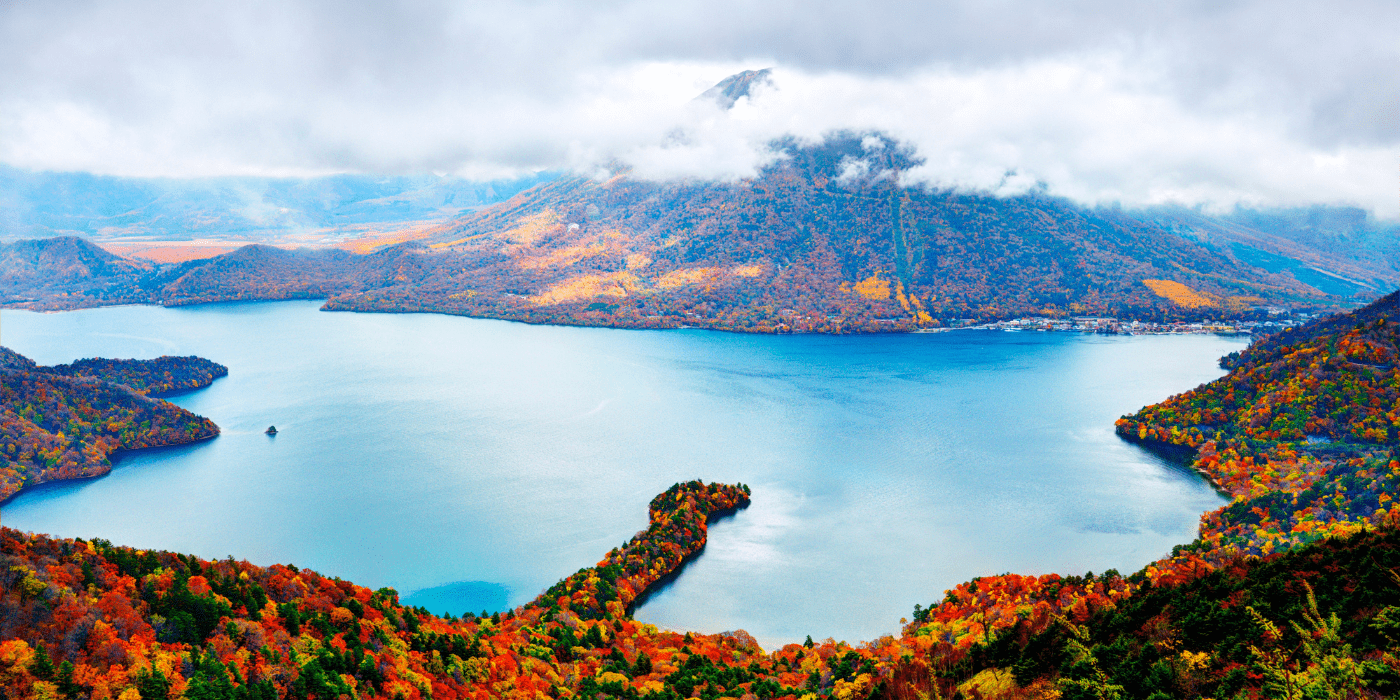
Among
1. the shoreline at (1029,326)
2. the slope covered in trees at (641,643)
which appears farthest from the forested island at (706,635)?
the shoreline at (1029,326)

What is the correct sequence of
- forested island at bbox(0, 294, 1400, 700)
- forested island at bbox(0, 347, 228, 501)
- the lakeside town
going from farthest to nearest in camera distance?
the lakeside town
forested island at bbox(0, 347, 228, 501)
forested island at bbox(0, 294, 1400, 700)

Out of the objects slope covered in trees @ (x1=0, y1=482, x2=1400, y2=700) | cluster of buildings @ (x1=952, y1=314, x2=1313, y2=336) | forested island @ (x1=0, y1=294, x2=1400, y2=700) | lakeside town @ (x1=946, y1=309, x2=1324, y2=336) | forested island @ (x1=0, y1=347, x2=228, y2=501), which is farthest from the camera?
cluster of buildings @ (x1=952, y1=314, x2=1313, y2=336)

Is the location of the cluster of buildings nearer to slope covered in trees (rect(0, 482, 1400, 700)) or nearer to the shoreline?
the shoreline

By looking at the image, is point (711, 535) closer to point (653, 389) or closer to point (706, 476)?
point (706, 476)

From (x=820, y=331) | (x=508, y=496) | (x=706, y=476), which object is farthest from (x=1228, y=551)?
(x=820, y=331)

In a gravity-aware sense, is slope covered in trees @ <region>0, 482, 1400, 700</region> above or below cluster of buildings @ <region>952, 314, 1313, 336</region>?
below

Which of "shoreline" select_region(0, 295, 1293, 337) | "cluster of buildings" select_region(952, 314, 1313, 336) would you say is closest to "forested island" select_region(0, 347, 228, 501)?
"shoreline" select_region(0, 295, 1293, 337)

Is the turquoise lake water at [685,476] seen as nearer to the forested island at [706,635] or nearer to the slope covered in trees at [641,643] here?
the forested island at [706,635]
